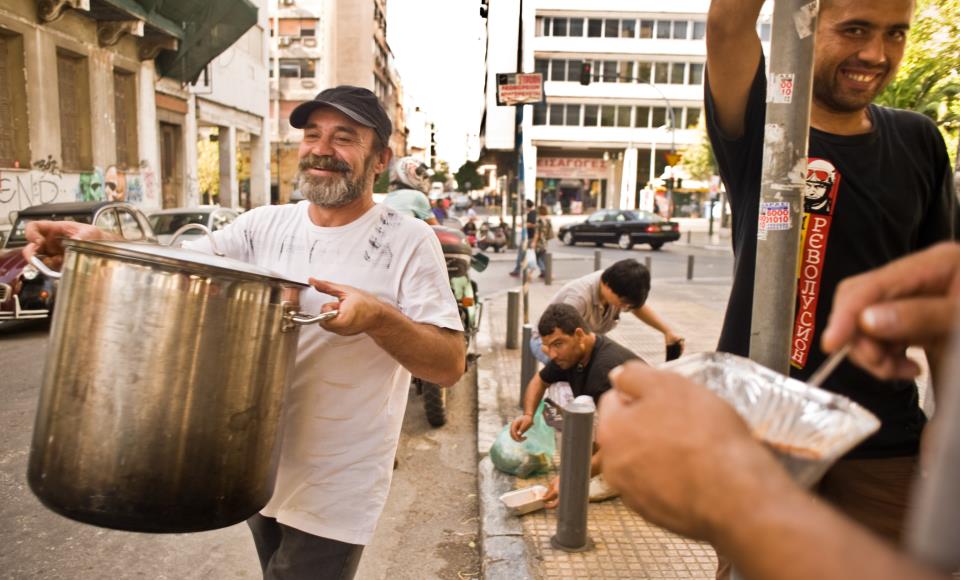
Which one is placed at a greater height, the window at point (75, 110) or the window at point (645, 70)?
the window at point (645, 70)

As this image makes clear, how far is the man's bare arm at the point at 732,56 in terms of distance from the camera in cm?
165

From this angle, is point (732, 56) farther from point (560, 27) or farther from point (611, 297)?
point (560, 27)

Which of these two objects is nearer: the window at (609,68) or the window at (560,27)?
the window at (560,27)

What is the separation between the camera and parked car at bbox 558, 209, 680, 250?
90.0ft

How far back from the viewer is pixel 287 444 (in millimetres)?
2250

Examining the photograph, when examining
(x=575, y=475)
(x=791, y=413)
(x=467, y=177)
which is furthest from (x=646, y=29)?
(x=791, y=413)

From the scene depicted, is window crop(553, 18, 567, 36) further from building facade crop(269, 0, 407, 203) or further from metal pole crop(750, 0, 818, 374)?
metal pole crop(750, 0, 818, 374)

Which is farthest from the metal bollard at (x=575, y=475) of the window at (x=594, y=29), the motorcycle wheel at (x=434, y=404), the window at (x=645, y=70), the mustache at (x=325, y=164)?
the window at (x=645, y=70)

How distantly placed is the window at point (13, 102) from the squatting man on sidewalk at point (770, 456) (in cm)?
1703

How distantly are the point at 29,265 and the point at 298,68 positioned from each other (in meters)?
51.2

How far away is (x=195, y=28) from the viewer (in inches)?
858

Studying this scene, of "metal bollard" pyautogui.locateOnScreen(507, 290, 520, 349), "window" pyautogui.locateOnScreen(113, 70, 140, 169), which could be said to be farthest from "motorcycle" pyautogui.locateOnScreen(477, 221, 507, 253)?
"metal bollard" pyautogui.locateOnScreen(507, 290, 520, 349)

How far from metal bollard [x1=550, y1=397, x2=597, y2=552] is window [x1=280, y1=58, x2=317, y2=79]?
5651 cm

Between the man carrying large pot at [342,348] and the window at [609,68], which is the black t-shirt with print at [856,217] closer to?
the man carrying large pot at [342,348]
